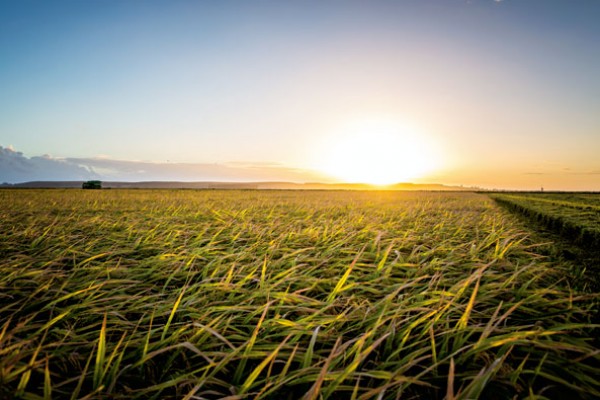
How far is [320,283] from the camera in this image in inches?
89.2

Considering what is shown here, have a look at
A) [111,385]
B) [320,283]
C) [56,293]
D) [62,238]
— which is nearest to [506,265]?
[320,283]

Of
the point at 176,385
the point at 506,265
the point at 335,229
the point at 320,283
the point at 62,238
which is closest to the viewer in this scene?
the point at 176,385

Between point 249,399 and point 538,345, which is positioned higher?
point 538,345

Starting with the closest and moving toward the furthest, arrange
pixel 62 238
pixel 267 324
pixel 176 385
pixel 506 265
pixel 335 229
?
pixel 176 385
pixel 267 324
pixel 506 265
pixel 62 238
pixel 335 229

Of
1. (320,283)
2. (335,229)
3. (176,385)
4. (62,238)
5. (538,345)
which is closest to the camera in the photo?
(176,385)

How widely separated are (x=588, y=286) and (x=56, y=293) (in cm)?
400

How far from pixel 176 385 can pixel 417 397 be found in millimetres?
925

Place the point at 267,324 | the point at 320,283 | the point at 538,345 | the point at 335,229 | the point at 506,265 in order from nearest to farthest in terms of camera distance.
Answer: the point at 538,345, the point at 267,324, the point at 320,283, the point at 506,265, the point at 335,229

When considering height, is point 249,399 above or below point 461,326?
below

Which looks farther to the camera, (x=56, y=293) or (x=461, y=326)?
(x=56, y=293)

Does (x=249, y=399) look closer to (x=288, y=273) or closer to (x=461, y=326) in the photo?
(x=461, y=326)

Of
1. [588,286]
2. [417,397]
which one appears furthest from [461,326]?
[588,286]

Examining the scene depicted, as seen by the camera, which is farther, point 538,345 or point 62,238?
point 62,238

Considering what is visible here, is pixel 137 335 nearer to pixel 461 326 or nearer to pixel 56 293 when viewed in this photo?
pixel 56 293
